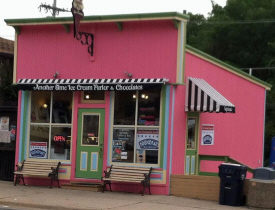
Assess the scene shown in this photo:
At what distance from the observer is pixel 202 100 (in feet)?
56.6

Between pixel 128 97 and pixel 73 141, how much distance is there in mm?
2159

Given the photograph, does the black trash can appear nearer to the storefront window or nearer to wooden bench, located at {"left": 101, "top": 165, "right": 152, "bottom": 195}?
wooden bench, located at {"left": 101, "top": 165, "right": 152, "bottom": 195}

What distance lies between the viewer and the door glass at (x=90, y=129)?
17828mm

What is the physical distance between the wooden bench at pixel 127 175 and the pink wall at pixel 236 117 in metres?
2.87

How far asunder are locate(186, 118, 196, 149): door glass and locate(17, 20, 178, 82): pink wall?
2033mm

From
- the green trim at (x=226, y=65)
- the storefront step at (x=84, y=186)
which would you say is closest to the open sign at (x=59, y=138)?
the storefront step at (x=84, y=186)

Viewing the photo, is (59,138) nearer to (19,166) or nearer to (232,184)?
(19,166)

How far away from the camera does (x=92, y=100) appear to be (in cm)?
1789

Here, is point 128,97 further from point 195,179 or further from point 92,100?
point 195,179

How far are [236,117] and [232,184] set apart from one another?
6127 millimetres

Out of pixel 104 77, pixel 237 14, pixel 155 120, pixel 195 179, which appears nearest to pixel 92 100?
pixel 104 77

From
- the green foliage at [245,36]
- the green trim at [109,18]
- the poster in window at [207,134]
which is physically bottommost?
the poster in window at [207,134]

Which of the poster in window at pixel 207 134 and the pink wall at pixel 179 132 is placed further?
the poster in window at pixel 207 134

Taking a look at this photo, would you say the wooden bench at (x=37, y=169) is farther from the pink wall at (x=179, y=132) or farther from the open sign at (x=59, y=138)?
the pink wall at (x=179, y=132)
